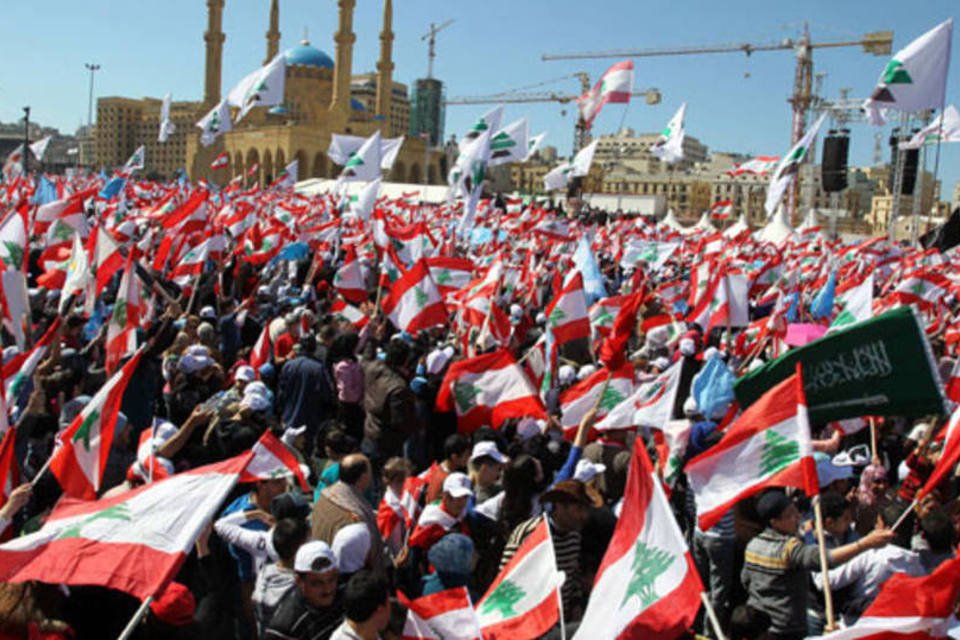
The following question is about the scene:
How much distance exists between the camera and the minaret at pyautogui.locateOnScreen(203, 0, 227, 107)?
7769 centimetres

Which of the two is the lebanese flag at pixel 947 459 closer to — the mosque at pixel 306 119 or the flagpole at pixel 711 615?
the flagpole at pixel 711 615

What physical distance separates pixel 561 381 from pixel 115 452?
3.48 metres

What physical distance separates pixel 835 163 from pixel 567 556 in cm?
3387

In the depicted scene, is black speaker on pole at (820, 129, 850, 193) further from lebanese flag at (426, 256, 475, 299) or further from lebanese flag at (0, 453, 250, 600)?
lebanese flag at (0, 453, 250, 600)

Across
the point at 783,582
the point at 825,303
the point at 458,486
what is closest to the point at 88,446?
the point at 458,486

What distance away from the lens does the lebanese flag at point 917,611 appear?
2.59 meters

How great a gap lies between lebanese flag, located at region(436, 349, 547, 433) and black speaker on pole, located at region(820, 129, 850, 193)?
1268 inches

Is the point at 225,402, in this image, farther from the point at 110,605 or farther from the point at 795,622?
the point at 795,622

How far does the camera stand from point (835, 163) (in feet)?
114

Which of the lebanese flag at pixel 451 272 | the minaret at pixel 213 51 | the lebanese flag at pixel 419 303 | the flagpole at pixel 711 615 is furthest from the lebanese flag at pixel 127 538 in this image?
the minaret at pixel 213 51

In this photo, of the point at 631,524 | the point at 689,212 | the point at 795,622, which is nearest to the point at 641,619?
the point at 631,524

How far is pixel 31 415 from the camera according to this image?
16.8ft

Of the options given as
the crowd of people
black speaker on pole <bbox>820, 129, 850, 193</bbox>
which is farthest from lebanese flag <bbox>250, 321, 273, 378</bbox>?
black speaker on pole <bbox>820, 129, 850, 193</bbox>

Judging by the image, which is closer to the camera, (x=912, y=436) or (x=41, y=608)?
(x=41, y=608)
